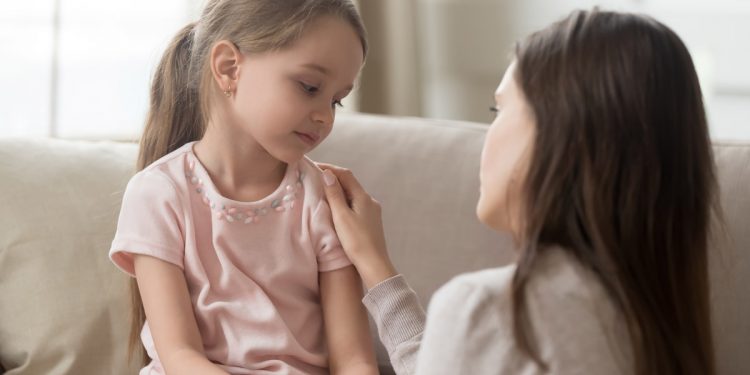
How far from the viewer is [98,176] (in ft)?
6.11

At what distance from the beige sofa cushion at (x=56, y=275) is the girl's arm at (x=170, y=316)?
339mm

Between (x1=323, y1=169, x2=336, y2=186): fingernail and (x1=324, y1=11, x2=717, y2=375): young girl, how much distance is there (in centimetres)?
45

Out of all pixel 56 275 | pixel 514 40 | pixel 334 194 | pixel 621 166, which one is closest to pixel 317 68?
pixel 334 194

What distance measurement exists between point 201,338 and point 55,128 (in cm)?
137

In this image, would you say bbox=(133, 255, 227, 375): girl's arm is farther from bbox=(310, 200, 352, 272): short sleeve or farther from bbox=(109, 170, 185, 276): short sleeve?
bbox=(310, 200, 352, 272): short sleeve

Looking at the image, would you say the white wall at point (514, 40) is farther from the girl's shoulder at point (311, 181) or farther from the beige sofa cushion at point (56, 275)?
the beige sofa cushion at point (56, 275)

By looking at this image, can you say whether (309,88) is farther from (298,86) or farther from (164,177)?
(164,177)

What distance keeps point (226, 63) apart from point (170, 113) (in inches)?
6.6

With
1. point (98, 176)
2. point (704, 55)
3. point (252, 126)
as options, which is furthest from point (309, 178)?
point (704, 55)

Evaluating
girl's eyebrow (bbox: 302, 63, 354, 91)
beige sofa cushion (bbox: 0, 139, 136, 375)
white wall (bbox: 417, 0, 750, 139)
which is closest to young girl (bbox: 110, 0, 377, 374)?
girl's eyebrow (bbox: 302, 63, 354, 91)

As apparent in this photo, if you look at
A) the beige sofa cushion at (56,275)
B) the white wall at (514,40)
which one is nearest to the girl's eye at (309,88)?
the beige sofa cushion at (56,275)

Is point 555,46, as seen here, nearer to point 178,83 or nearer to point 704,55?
point 178,83

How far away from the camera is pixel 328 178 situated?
5.05 feet

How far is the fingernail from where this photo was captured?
60.5 inches
